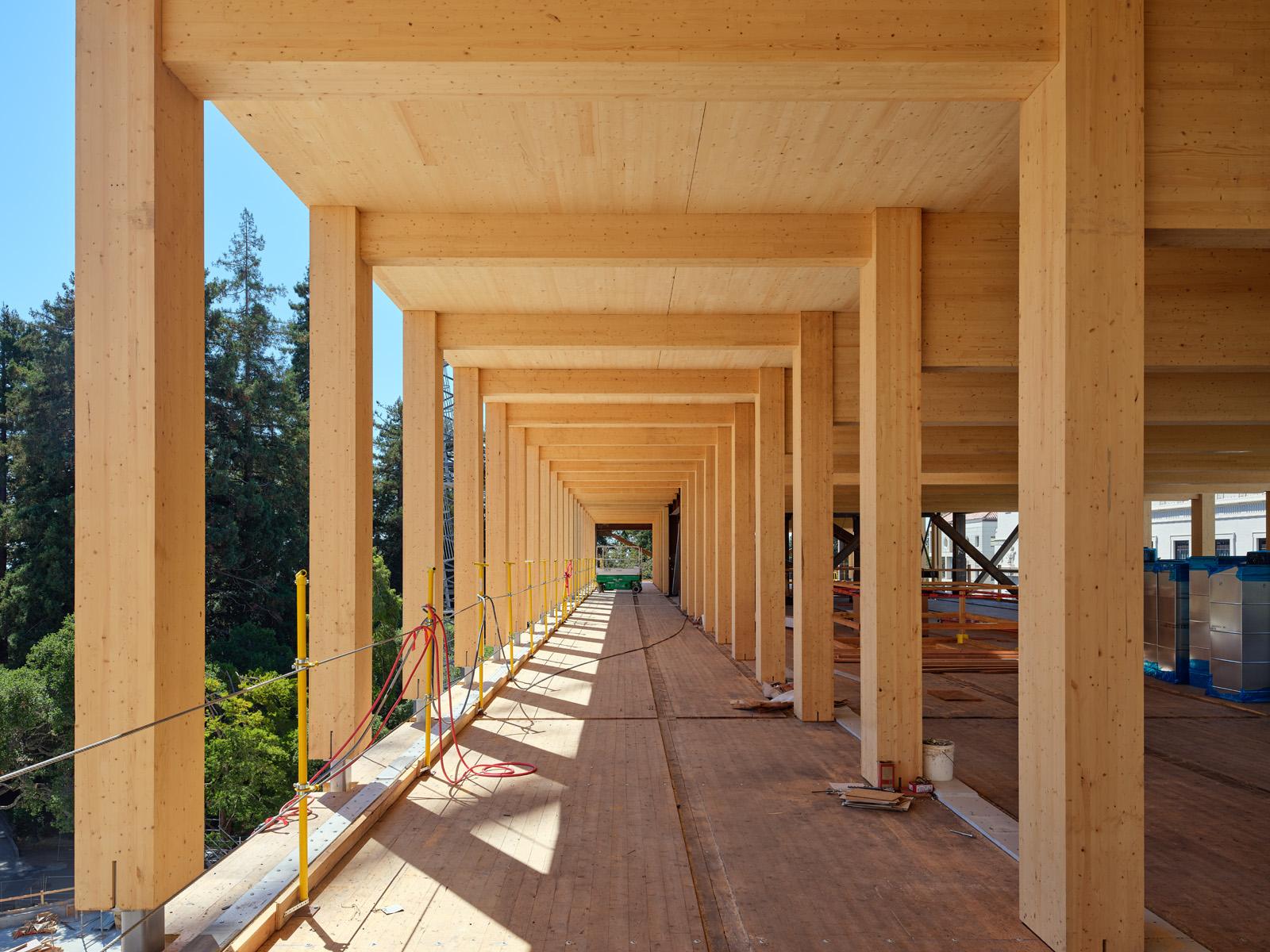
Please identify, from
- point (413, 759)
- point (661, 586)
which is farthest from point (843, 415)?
point (661, 586)

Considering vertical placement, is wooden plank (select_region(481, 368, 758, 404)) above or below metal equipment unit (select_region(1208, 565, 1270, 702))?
above

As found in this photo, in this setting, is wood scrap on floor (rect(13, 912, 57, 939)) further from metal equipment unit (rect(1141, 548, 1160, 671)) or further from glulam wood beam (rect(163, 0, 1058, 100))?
metal equipment unit (rect(1141, 548, 1160, 671))

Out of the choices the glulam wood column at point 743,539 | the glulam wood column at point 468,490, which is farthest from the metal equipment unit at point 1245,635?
the glulam wood column at point 468,490

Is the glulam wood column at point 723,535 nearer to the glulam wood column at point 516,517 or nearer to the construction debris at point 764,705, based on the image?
the glulam wood column at point 516,517

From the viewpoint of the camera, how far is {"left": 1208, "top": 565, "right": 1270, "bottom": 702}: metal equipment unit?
13258 mm

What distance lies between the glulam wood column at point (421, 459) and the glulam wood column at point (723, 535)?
9156mm

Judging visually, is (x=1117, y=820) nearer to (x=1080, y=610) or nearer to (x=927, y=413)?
(x=1080, y=610)

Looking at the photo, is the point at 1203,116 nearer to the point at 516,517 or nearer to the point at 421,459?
the point at 421,459

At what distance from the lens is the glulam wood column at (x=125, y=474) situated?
4461 millimetres

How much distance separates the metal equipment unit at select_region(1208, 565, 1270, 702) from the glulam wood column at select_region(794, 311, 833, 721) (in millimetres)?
6174

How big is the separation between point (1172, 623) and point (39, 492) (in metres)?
36.4

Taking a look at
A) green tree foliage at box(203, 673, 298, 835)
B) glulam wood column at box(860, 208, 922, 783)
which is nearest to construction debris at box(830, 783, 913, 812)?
Answer: glulam wood column at box(860, 208, 922, 783)

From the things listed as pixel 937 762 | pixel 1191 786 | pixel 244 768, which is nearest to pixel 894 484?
pixel 937 762

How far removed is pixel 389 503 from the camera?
62500 mm
